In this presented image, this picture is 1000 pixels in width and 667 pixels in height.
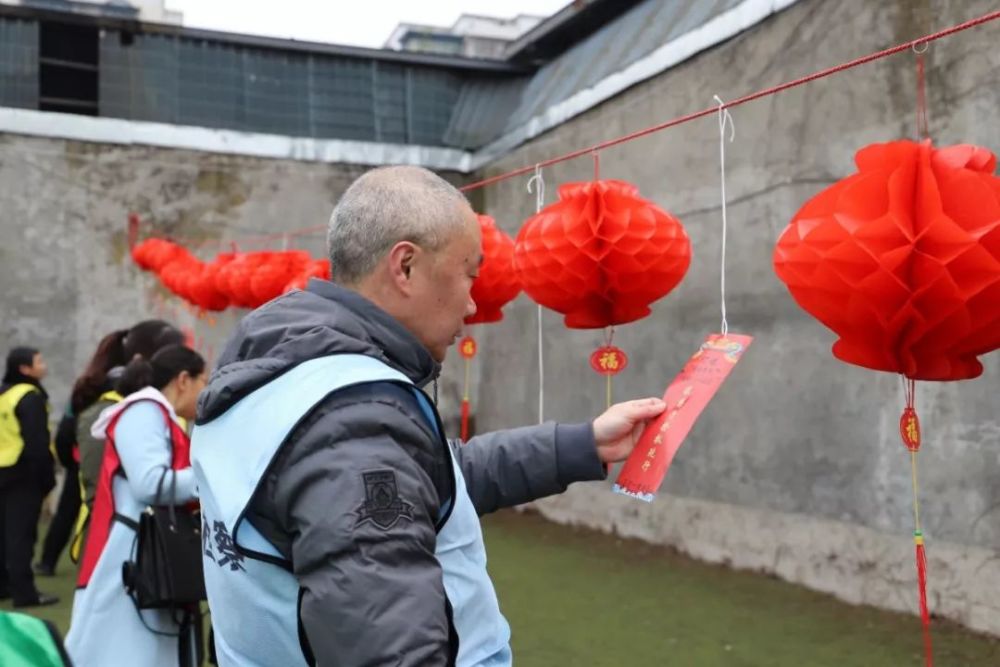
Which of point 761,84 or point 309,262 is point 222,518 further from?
point 761,84

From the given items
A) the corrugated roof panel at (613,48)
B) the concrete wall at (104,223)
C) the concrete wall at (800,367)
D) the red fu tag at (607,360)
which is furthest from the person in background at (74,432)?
the corrugated roof panel at (613,48)

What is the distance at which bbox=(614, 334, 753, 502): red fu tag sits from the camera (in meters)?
1.46

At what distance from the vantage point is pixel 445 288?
1174mm

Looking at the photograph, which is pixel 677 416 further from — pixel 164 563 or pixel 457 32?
pixel 457 32

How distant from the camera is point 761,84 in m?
5.07

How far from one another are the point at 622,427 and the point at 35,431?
4017 mm

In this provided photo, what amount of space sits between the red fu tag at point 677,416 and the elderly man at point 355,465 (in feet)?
1.38

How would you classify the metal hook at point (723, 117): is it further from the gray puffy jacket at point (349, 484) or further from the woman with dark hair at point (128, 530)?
the woman with dark hair at point (128, 530)

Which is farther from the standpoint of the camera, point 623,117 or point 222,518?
point 623,117

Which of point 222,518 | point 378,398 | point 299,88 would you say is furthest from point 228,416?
point 299,88

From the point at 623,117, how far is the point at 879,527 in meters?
3.26

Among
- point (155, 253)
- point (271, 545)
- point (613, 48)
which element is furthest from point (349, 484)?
point (155, 253)

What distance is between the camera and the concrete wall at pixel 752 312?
161 inches

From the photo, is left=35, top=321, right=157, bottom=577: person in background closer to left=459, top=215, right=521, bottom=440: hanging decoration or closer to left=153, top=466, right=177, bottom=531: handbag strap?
left=153, top=466, right=177, bottom=531: handbag strap
